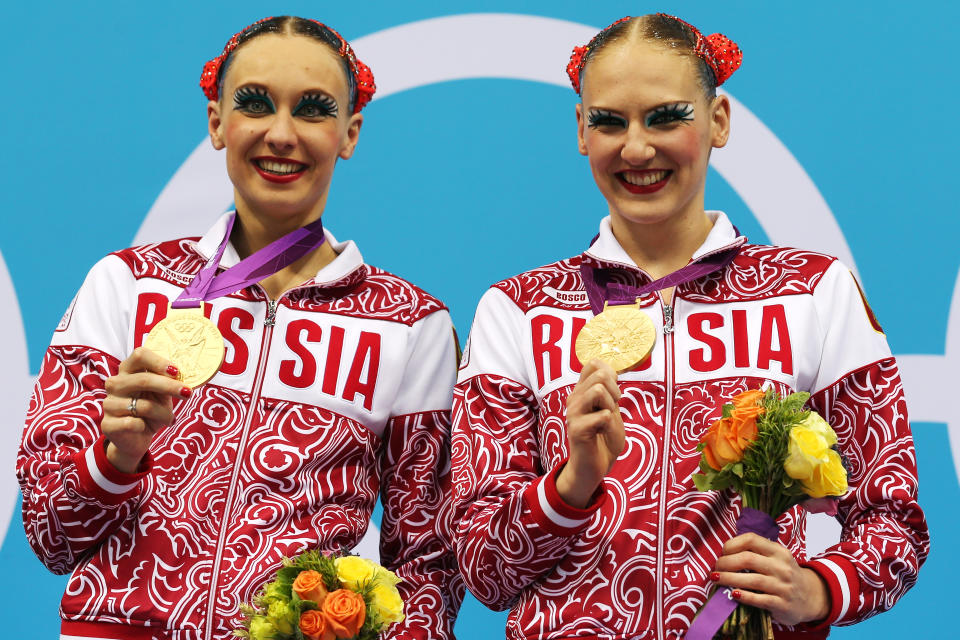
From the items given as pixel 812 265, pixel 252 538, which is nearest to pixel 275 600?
pixel 252 538

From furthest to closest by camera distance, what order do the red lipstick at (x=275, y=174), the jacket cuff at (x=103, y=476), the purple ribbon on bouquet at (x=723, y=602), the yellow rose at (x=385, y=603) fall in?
the red lipstick at (x=275, y=174) < the jacket cuff at (x=103, y=476) < the yellow rose at (x=385, y=603) < the purple ribbon on bouquet at (x=723, y=602)

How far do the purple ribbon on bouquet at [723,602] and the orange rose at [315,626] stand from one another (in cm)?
63

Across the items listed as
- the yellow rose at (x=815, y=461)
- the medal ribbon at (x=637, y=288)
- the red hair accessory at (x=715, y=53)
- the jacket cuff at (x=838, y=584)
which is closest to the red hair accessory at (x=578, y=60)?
the red hair accessory at (x=715, y=53)

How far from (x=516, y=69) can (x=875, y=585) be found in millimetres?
1804

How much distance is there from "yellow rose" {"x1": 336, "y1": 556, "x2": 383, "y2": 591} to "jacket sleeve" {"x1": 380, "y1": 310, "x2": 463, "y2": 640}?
1.18 ft

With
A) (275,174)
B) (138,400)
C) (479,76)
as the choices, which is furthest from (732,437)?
(479,76)

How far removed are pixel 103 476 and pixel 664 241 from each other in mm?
1231

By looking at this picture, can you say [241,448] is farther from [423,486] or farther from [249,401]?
[423,486]

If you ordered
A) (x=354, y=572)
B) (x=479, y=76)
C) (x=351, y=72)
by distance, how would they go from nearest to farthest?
(x=354, y=572) < (x=351, y=72) < (x=479, y=76)

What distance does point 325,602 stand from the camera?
7.70 feet

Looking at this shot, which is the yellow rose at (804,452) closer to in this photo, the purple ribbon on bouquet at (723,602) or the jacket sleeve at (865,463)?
the purple ribbon on bouquet at (723,602)

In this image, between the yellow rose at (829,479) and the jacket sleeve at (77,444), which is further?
the jacket sleeve at (77,444)

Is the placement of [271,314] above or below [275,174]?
below

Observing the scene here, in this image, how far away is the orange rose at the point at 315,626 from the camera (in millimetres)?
2311
